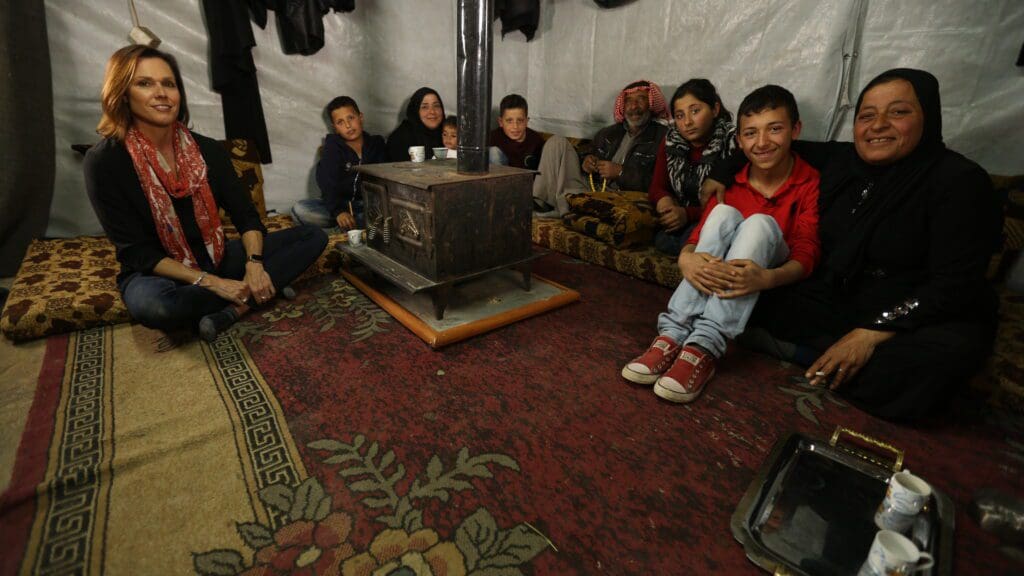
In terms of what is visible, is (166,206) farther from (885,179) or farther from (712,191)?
(885,179)

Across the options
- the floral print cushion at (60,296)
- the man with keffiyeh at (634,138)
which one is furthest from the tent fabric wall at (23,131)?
the man with keffiyeh at (634,138)

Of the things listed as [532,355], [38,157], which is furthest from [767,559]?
[38,157]

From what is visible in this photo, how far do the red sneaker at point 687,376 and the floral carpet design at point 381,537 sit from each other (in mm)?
711

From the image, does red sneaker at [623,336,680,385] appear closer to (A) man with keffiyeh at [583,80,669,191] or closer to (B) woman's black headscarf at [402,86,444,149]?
(A) man with keffiyeh at [583,80,669,191]

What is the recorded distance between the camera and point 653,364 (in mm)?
1744

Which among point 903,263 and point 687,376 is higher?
point 903,263

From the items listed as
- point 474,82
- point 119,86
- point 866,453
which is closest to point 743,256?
point 866,453

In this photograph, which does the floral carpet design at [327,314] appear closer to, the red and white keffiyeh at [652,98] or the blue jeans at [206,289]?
the blue jeans at [206,289]

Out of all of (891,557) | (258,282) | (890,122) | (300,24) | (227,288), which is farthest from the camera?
(300,24)

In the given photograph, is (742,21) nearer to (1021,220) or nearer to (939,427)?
(1021,220)

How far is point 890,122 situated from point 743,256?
2.06 feet

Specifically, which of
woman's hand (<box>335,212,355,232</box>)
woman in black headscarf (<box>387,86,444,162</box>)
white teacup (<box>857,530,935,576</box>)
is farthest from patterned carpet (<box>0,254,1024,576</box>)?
woman in black headscarf (<box>387,86,444,162</box>)

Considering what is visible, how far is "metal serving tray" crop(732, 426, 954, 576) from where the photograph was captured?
1.08 meters

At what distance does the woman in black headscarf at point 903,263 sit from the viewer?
1456 millimetres
